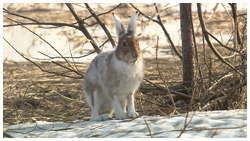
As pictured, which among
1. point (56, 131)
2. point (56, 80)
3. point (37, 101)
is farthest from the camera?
point (56, 80)

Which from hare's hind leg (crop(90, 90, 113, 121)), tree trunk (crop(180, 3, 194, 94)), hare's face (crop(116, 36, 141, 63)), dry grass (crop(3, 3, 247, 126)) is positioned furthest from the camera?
tree trunk (crop(180, 3, 194, 94))

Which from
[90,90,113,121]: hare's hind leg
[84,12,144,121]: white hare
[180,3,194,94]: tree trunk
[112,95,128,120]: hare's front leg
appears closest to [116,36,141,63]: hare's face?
[84,12,144,121]: white hare

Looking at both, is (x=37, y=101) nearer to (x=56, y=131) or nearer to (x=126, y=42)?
(x=56, y=131)

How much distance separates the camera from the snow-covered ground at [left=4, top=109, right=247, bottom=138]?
254 centimetres

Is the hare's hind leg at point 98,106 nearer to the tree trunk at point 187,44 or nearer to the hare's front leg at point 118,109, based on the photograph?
the hare's front leg at point 118,109

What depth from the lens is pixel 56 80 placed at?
621 centimetres

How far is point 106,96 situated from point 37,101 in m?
1.94

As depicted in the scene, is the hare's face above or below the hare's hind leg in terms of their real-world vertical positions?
above

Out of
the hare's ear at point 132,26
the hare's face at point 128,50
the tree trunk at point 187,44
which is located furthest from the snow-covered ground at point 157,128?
the tree trunk at point 187,44

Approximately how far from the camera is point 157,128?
9.13 feet

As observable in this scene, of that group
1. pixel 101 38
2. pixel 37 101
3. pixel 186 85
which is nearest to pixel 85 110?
pixel 37 101

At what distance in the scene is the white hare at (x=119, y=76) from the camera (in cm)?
326

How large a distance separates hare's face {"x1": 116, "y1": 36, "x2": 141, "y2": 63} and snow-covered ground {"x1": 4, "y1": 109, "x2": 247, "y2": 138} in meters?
0.66

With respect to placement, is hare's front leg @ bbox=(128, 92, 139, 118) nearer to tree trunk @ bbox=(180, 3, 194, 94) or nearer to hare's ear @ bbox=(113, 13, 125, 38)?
hare's ear @ bbox=(113, 13, 125, 38)
